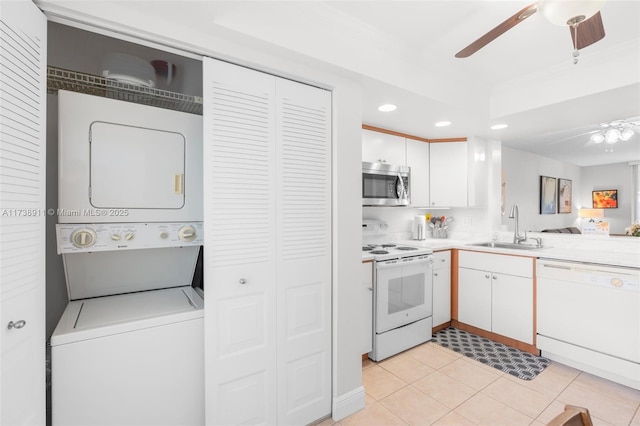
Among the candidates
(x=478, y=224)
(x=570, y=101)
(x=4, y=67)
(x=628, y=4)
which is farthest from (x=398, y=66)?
(x=478, y=224)

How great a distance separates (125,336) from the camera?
135 cm

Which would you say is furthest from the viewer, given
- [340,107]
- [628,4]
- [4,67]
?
[340,107]

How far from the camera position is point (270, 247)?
5.42 ft

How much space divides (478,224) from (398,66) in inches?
95.4

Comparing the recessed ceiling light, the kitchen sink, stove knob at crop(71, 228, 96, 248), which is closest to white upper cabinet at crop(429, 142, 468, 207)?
the kitchen sink

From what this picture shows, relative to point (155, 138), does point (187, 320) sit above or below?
below

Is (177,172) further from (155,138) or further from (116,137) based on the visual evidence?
(116,137)

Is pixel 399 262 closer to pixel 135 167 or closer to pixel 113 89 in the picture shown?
pixel 135 167

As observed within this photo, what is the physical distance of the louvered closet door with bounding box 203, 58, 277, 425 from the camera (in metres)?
1.48

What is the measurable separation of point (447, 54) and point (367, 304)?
1.97m

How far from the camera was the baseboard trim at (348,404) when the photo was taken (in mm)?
1855

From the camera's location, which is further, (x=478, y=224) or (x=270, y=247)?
(x=478, y=224)

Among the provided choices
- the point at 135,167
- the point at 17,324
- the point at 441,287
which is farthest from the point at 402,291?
the point at 17,324

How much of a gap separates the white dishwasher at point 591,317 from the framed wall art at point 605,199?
6.31 meters
